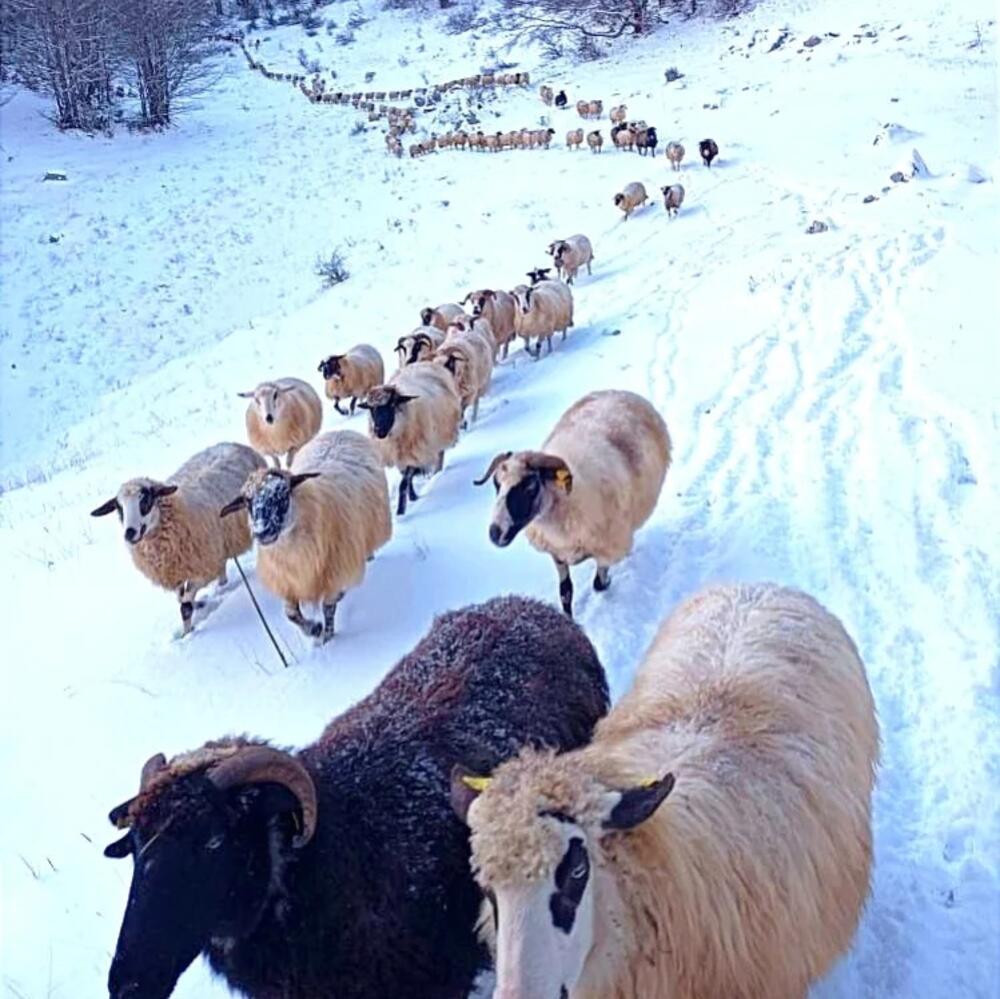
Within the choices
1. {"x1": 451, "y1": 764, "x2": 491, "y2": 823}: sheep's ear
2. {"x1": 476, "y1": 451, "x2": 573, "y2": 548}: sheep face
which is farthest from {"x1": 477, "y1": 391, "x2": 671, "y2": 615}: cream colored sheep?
{"x1": 451, "y1": 764, "x2": 491, "y2": 823}: sheep's ear

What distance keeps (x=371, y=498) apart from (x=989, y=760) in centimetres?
479

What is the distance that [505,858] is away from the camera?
8.43ft

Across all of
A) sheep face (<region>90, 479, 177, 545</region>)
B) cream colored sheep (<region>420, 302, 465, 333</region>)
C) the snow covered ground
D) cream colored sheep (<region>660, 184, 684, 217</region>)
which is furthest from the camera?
cream colored sheep (<region>660, 184, 684, 217</region>)

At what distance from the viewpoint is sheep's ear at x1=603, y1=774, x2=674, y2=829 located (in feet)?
8.71

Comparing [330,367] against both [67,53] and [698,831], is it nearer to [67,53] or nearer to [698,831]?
[698,831]

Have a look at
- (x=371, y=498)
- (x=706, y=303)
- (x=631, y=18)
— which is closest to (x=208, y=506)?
(x=371, y=498)

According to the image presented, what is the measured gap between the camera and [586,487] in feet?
21.9

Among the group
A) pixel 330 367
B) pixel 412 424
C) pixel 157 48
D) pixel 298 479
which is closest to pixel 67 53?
pixel 157 48

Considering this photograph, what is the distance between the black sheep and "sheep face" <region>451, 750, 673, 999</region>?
80 centimetres

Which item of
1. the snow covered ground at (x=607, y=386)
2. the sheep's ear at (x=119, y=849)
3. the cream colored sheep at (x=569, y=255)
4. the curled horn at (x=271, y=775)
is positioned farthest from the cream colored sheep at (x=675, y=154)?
the sheep's ear at (x=119, y=849)

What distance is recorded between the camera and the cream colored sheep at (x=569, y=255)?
58.0 ft

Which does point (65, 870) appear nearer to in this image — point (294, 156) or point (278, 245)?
point (278, 245)

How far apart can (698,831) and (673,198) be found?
62.7 feet

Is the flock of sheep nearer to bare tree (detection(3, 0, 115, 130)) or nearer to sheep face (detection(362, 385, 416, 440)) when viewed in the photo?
sheep face (detection(362, 385, 416, 440))
